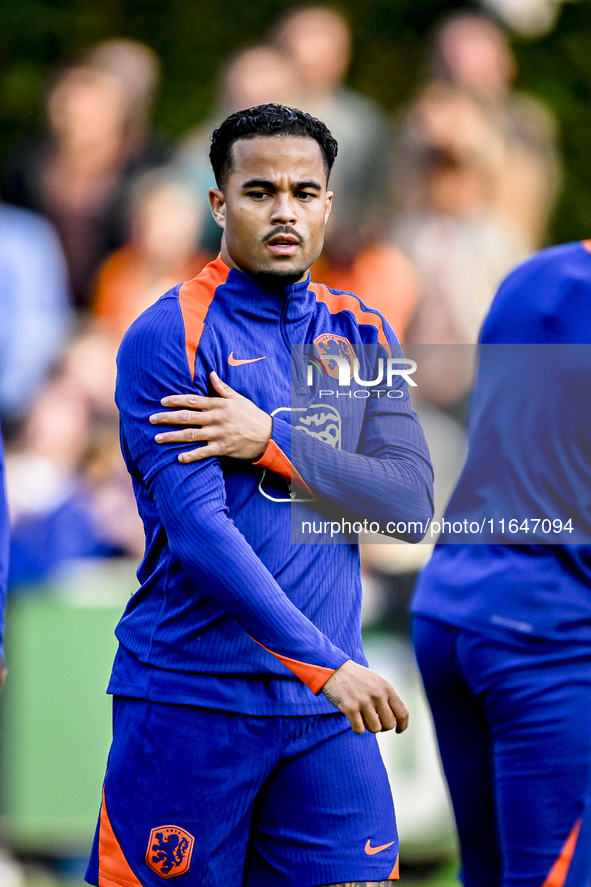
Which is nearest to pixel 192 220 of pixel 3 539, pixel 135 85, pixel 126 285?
pixel 126 285

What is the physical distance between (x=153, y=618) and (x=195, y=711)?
0.19 metres

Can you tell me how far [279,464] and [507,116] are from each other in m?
4.53

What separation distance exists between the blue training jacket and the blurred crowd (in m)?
2.73

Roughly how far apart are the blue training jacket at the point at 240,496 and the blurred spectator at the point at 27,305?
127 inches

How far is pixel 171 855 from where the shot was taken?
6.98 feet

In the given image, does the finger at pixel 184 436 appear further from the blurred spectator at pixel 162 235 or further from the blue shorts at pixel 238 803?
the blurred spectator at pixel 162 235

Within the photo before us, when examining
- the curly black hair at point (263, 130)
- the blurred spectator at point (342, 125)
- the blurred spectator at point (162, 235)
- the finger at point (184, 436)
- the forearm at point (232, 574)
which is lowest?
the forearm at point (232, 574)

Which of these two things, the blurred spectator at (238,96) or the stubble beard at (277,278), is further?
the blurred spectator at (238,96)

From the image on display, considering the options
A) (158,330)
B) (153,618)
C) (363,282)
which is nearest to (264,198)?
(158,330)

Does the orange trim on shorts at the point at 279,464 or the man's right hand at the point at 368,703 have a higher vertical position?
the orange trim on shorts at the point at 279,464

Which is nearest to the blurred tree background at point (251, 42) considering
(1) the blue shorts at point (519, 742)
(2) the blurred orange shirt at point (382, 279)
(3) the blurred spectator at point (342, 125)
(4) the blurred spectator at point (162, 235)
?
(3) the blurred spectator at point (342, 125)

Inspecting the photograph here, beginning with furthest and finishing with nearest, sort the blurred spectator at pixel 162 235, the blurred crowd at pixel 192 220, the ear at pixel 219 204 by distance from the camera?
the blurred spectator at pixel 162 235, the blurred crowd at pixel 192 220, the ear at pixel 219 204

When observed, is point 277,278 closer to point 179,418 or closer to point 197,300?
point 197,300

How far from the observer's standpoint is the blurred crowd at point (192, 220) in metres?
5.22
